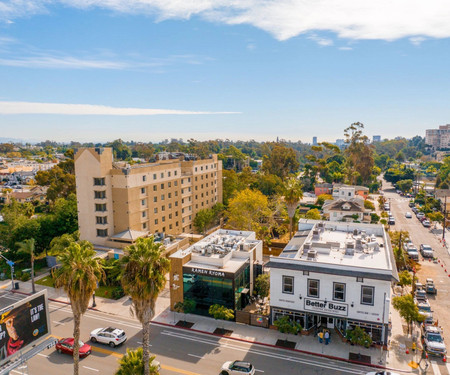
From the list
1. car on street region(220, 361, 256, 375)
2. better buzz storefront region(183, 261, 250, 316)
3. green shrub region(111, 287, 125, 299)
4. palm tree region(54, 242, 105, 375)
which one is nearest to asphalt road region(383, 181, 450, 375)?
car on street region(220, 361, 256, 375)

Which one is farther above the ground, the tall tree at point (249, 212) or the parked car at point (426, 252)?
the tall tree at point (249, 212)

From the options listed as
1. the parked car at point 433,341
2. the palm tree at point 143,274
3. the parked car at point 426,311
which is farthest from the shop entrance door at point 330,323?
the palm tree at point 143,274

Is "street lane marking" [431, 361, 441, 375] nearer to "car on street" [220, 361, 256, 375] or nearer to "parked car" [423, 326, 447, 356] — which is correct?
"parked car" [423, 326, 447, 356]

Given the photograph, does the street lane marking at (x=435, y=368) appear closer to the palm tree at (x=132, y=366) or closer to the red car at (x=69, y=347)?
the palm tree at (x=132, y=366)

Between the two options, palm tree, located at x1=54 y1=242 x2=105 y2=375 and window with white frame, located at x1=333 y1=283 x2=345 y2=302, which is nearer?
palm tree, located at x1=54 y1=242 x2=105 y2=375

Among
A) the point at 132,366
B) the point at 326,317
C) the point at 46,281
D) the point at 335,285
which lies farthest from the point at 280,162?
the point at 132,366

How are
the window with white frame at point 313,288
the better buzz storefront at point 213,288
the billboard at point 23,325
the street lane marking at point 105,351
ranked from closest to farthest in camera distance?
1. the billboard at point 23,325
2. the street lane marking at point 105,351
3. the window with white frame at point 313,288
4. the better buzz storefront at point 213,288
